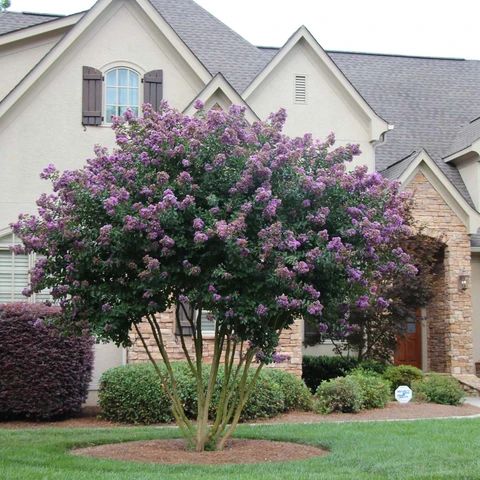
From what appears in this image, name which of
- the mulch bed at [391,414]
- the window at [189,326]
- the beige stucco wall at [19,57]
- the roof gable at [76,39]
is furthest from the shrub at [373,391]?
the beige stucco wall at [19,57]

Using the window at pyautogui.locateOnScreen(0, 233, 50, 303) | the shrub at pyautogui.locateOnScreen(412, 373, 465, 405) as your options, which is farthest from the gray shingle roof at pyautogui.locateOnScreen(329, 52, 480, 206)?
the window at pyautogui.locateOnScreen(0, 233, 50, 303)

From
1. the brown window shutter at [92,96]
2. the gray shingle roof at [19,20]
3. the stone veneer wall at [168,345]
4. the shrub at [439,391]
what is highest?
the gray shingle roof at [19,20]

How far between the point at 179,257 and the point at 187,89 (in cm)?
895

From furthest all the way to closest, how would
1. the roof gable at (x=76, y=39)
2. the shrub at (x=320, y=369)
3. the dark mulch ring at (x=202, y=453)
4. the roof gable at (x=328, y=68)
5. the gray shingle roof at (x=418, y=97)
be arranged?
the gray shingle roof at (x=418, y=97)
the roof gable at (x=328, y=68)
the shrub at (x=320, y=369)
the roof gable at (x=76, y=39)
the dark mulch ring at (x=202, y=453)

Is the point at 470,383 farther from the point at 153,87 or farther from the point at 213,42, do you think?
the point at 213,42

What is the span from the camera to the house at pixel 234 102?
54.7 feet

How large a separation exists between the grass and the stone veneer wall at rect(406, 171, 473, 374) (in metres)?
7.19

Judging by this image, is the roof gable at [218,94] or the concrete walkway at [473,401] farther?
the roof gable at [218,94]

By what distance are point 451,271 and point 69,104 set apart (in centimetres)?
964

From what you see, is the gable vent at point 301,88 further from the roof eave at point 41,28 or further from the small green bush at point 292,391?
the small green bush at point 292,391

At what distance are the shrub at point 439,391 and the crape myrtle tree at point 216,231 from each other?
21.4ft

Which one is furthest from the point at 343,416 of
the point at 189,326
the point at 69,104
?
the point at 69,104

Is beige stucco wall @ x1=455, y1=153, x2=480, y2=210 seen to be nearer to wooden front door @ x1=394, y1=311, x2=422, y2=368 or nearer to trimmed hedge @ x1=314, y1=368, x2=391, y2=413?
wooden front door @ x1=394, y1=311, x2=422, y2=368

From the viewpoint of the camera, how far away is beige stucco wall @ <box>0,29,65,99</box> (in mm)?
18062
